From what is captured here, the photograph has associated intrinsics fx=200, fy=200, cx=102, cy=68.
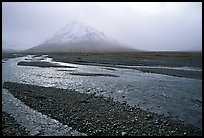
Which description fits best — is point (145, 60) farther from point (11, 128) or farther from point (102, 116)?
point (11, 128)

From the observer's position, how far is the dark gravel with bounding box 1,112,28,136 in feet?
36.7

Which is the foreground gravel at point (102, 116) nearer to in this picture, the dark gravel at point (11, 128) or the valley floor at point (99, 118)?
the valley floor at point (99, 118)

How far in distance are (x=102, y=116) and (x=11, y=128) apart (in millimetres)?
5844

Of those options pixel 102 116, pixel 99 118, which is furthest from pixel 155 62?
pixel 99 118

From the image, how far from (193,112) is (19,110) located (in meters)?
13.4

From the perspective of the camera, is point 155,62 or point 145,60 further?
point 145,60

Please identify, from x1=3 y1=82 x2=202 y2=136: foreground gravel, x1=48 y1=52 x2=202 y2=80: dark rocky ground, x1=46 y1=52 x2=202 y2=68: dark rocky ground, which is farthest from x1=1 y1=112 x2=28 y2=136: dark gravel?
x1=46 y1=52 x2=202 y2=68: dark rocky ground

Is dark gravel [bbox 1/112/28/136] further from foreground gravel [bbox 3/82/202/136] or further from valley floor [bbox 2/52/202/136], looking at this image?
foreground gravel [bbox 3/82/202/136]

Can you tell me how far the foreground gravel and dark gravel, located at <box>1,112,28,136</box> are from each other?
2.36 m

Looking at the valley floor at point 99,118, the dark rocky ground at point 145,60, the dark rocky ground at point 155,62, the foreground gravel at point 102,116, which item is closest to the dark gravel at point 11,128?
the valley floor at point 99,118

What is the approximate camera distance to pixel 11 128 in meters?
11.9

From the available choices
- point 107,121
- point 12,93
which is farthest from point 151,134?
point 12,93

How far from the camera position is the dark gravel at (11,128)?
11194mm

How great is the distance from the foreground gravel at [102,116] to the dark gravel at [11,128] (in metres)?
2.36
